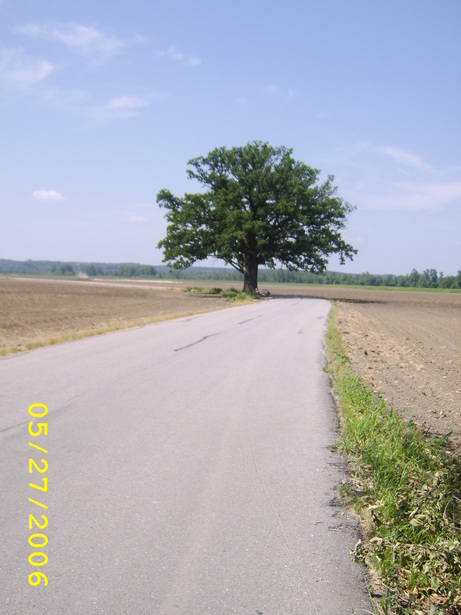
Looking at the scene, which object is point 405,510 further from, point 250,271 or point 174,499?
point 250,271

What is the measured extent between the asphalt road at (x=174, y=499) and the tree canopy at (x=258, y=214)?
1739 inches

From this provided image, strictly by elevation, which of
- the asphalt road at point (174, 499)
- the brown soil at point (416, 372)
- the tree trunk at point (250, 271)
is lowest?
the brown soil at point (416, 372)

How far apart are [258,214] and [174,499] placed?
4840 cm

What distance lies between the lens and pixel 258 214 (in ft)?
171

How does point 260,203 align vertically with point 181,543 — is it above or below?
above

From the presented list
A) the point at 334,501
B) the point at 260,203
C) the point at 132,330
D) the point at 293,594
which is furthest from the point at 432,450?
the point at 260,203

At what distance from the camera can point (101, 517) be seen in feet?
14.3

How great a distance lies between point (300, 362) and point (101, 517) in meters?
8.98

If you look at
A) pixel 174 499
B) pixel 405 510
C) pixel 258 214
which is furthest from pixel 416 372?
pixel 258 214

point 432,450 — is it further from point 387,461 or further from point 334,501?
point 334,501

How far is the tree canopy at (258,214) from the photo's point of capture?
53094mm

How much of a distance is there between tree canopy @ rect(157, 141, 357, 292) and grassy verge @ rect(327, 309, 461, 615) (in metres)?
46.0

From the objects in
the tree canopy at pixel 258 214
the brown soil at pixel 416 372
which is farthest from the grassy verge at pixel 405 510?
the tree canopy at pixel 258 214

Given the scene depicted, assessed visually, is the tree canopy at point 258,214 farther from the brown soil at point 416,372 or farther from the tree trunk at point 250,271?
the brown soil at point 416,372
